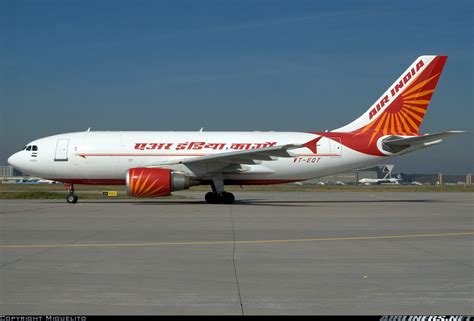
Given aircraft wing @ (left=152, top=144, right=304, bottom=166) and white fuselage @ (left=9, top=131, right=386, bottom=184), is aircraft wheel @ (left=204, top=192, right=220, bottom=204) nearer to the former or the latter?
white fuselage @ (left=9, top=131, right=386, bottom=184)

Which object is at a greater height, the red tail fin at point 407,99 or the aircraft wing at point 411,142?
the red tail fin at point 407,99

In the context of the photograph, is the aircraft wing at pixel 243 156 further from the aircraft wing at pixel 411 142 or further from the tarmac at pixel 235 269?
the tarmac at pixel 235 269

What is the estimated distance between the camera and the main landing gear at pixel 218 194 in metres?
27.4

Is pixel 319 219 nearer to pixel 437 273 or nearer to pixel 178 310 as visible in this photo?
pixel 437 273

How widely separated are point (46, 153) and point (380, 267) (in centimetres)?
2213

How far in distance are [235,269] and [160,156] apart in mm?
19673

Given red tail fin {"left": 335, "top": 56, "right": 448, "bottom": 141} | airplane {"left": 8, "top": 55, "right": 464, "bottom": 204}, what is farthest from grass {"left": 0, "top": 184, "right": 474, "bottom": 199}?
red tail fin {"left": 335, "top": 56, "right": 448, "bottom": 141}

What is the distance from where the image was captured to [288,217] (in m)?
18.8

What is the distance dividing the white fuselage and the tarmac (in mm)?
11930

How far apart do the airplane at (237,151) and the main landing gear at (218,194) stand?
49 mm

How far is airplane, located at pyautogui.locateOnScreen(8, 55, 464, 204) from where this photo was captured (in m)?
26.9

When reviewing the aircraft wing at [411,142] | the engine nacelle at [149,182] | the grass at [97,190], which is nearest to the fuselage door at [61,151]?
the engine nacelle at [149,182]

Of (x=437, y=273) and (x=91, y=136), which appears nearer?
(x=437, y=273)

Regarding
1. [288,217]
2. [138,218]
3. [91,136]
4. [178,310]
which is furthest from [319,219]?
[91,136]
